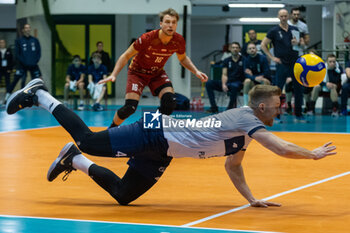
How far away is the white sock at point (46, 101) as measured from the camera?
5941mm

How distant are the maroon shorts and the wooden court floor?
1045mm

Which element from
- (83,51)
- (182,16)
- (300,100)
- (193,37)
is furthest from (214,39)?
(300,100)

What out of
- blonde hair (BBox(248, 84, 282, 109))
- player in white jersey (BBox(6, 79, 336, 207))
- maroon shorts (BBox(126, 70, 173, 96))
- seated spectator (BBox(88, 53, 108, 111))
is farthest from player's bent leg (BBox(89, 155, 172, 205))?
seated spectator (BBox(88, 53, 108, 111))

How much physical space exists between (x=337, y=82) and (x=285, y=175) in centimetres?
926

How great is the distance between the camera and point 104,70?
1781 centimetres

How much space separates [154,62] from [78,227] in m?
4.32

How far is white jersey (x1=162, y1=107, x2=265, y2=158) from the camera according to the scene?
5117 millimetres

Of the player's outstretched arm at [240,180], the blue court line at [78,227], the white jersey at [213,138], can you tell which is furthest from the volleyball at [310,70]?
the blue court line at [78,227]

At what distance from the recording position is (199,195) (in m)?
6.12

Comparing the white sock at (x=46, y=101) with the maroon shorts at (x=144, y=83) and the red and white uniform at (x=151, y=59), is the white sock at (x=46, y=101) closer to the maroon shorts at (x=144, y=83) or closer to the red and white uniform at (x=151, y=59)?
the red and white uniform at (x=151, y=59)

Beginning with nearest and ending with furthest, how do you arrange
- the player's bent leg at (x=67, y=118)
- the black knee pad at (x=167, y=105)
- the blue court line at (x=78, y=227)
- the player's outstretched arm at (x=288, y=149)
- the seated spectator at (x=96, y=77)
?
the blue court line at (x=78, y=227) < the player's outstretched arm at (x=288, y=149) < the player's bent leg at (x=67, y=118) < the black knee pad at (x=167, y=105) < the seated spectator at (x=96, y=77)

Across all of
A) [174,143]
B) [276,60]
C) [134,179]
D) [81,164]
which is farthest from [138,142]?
[276,60]

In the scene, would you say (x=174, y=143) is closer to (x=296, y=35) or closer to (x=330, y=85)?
(x=296, y=35)

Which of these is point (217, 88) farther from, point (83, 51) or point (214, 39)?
point (214, 39)
